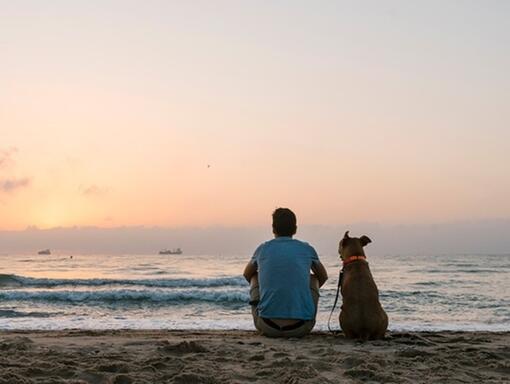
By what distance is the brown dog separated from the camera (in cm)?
574

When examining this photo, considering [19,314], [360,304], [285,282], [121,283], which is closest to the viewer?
[360,304]

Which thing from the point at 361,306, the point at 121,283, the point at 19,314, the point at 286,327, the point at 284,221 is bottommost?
the point at 121,283

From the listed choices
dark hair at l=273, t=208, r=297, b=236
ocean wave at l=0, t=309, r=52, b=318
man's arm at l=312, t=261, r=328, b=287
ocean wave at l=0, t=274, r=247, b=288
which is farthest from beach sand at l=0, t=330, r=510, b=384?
ocean wave at l=0, t=274, r=247, b=288

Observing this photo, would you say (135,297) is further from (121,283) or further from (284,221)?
(284,221)

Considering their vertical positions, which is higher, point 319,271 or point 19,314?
point 319,271

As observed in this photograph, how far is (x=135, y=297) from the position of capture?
16703 millimetres

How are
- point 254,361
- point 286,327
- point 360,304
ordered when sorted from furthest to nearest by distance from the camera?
point 286,327, point 360,304, point 254,361

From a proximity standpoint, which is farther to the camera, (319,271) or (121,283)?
(121,283)

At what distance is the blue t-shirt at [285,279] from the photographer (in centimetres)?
598

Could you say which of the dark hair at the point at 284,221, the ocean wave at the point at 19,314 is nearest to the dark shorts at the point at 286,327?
the dark hair at the point at 284,221

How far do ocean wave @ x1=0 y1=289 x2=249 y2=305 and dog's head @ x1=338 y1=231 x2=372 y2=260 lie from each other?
31.6ft

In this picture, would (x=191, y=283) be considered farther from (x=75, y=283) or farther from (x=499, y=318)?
(x=499, y=318)

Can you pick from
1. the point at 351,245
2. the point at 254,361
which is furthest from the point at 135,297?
the point at 254,361

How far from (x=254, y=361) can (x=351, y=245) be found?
207 centimetres
